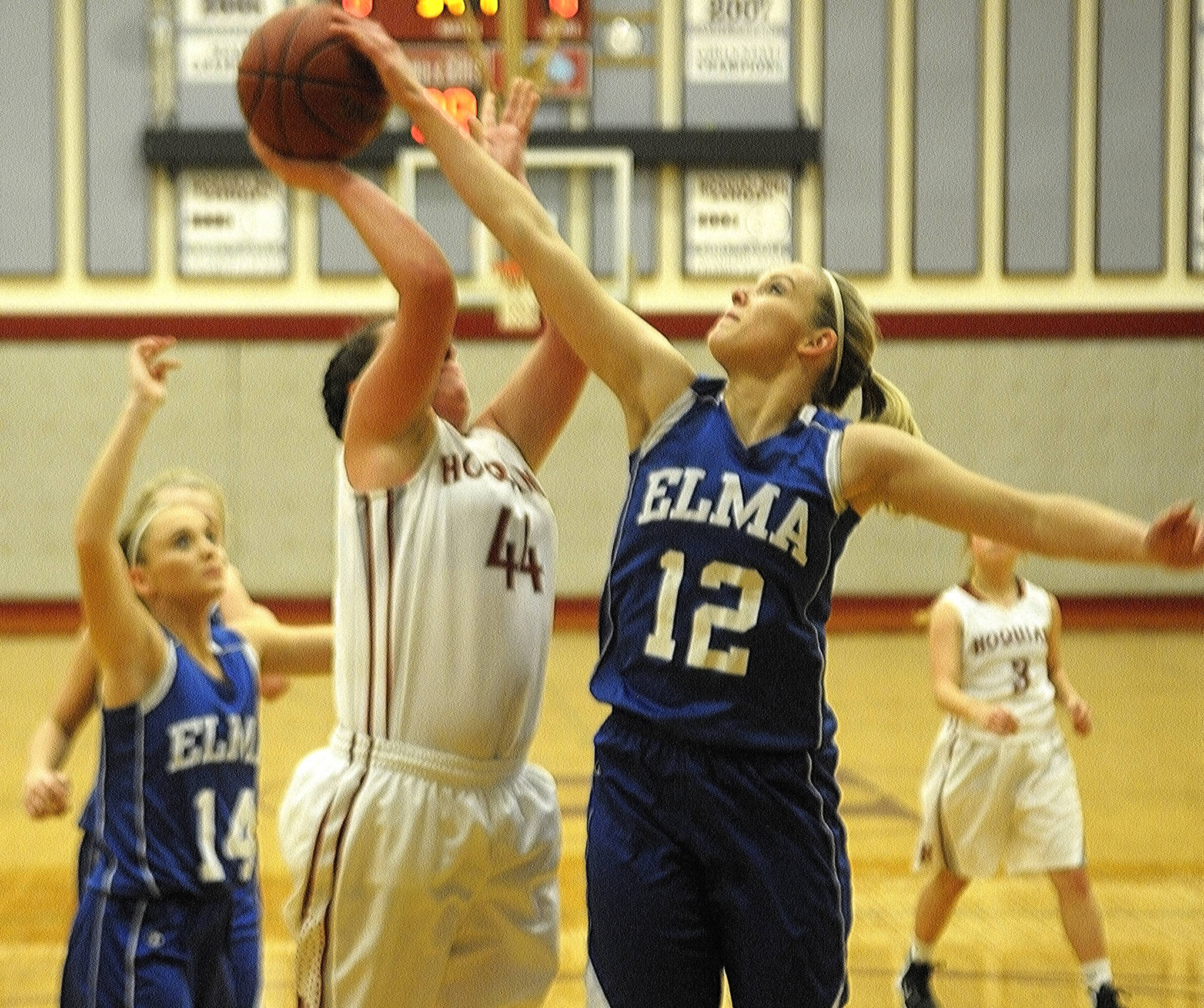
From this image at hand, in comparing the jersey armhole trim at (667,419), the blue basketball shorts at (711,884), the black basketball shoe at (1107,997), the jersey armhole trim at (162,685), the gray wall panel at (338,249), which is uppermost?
the gray wall panel at (338,249)

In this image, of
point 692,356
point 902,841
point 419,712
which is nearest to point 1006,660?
point 902,841

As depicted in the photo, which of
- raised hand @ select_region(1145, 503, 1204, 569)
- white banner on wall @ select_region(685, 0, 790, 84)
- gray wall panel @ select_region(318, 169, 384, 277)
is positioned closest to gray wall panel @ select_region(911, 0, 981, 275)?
white banner on wall @ select_region(685, 0, 790, 84)

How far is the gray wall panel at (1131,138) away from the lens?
14703 mm

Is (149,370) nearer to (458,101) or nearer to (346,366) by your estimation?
(346,366)

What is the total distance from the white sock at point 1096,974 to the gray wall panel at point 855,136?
10671mm

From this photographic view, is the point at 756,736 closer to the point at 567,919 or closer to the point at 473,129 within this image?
the point at 473,129

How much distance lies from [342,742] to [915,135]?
13133 mm

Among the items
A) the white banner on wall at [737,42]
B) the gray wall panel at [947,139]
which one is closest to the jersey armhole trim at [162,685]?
the white banner on wall at [737,42]

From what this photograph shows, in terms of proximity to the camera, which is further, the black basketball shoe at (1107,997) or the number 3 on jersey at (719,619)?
the black basketball shoe at (1107,997)

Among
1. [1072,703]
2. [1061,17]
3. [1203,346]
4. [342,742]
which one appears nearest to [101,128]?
[1061,17]

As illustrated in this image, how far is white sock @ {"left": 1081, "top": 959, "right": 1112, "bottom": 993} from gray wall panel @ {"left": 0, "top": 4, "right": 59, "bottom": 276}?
12296 mm

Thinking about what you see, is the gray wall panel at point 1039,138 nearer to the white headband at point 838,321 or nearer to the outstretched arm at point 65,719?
the white headband at point 838,321

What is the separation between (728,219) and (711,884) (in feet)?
41.0

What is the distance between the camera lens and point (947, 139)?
14.8m
